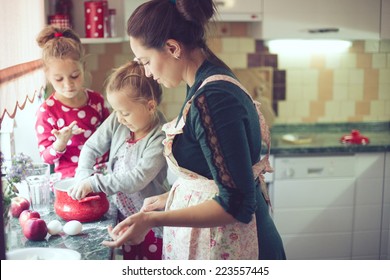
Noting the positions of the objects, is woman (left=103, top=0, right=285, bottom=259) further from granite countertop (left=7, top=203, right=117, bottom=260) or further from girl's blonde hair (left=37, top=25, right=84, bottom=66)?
girl's blonde hair (left=37, top=25, right=84, bottom=66)

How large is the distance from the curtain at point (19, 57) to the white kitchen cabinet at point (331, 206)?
976 millimetres

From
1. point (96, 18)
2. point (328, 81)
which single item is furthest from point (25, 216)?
point (328, 81)

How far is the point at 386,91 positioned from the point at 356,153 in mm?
452

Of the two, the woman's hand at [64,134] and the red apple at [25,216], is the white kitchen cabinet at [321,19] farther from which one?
the red apple at [25,216]

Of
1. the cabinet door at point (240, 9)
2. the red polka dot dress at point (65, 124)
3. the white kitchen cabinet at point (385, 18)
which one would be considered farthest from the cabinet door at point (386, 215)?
the red polka dot dress at point (65, 124)

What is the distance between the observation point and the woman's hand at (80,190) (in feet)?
3.34

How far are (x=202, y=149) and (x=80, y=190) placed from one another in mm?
328

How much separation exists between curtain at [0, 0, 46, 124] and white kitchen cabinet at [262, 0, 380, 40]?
88 cm

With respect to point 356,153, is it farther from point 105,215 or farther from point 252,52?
point 105,215

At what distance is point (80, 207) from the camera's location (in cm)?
102

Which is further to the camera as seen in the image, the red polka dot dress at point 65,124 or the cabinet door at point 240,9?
the cabinet door at point 240,9

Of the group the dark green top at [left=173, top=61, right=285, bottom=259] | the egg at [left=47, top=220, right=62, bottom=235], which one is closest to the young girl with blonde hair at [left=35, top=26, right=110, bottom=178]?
the egg at [left=47, top=220, right=62, bottom=235]

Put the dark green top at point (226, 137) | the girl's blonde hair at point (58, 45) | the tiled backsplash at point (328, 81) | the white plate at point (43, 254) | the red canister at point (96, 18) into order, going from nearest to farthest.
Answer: the dark green top at point (226, 137)
the white plate at point (43, 254)
the girl's blonde hair at point (58, 45)
the red canister at point (96, 18)
the tiled backsplash at point (328, 81)

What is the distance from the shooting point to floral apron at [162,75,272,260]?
90cm
